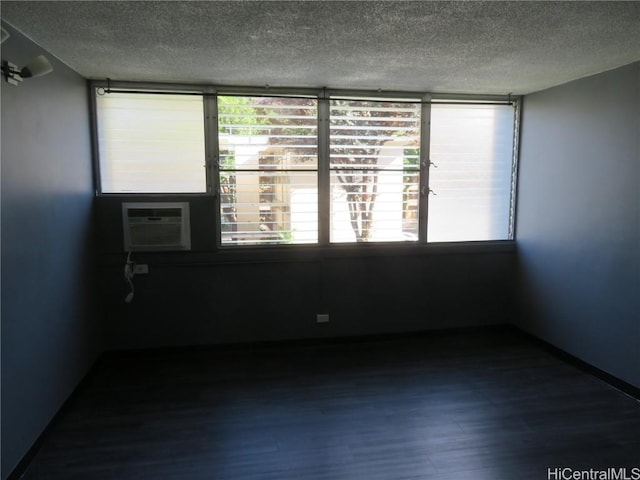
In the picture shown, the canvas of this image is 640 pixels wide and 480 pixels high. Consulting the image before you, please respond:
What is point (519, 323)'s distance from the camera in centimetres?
420

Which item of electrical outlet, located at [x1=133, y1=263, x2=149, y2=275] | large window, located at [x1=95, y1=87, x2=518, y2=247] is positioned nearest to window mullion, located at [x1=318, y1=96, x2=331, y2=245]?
large window, located at [x1=95, y1=87, x2=518, y2=247]

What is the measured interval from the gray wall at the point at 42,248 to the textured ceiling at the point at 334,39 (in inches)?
14.8

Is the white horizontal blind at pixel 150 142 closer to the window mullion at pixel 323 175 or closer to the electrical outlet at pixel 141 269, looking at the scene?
the electrical outlet at pixel 141 269

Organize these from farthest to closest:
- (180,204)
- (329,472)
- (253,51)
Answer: (180,204), (253,51), (329,472)

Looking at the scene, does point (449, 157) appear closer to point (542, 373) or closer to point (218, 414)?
point (542, 373)

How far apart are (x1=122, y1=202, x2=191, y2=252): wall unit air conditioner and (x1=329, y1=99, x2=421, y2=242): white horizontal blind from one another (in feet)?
4.42

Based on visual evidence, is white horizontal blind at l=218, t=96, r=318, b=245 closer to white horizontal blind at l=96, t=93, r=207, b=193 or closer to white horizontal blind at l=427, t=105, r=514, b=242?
white horizontal blind at l=96, t=93, r=207, b=193

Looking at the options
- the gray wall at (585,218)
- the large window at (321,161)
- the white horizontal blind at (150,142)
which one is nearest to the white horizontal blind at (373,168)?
the large window at (321,161)

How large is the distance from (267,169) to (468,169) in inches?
77.3

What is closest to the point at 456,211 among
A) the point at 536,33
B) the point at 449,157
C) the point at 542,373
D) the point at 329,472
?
the point at 449,157

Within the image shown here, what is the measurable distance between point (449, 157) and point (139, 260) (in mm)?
3015

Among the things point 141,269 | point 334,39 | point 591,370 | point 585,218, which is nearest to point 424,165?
point 585,218

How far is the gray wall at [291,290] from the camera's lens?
12.0 ft

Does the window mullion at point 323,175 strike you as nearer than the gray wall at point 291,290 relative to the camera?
No
